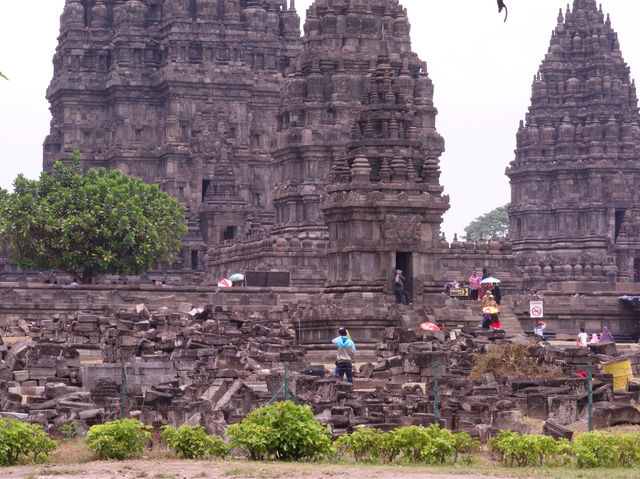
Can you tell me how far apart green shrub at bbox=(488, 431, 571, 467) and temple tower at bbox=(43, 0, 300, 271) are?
66.7 meters

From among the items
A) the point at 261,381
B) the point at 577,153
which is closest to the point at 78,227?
the point at 577,153

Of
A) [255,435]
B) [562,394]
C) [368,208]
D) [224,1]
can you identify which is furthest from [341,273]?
[224,1]

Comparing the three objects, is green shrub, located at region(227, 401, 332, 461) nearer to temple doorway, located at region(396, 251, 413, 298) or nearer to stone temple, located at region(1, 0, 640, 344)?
temple doorway, located at region(396, 251, 413, 298)

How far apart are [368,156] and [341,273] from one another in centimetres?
395

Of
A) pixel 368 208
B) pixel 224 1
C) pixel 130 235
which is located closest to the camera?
pixel 368 208

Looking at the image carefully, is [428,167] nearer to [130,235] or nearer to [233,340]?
[233,340]

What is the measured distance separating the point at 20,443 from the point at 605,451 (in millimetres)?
8386

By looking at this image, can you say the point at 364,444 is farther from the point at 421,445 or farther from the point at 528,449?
the point at 528,449

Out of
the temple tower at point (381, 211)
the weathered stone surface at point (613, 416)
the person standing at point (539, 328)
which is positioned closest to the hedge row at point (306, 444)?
the weathered stone surface at point (613, 416)

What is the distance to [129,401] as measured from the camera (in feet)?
95.5

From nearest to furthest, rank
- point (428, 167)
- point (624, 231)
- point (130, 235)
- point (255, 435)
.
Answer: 1. point (255, 435)
2. point (428, 167)
3. point (130, 235)
4. point (624, 231)

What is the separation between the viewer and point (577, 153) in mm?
90125

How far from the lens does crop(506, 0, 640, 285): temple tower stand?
3472 inches

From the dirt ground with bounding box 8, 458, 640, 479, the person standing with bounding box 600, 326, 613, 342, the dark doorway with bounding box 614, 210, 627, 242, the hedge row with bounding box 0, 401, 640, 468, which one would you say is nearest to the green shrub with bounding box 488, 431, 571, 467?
the hedge row with bounding box 0, 401, 640, 468
